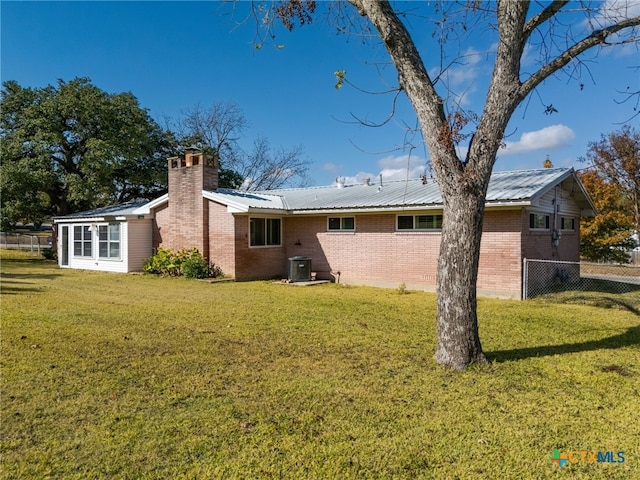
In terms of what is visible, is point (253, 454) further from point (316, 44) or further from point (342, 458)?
point (316, 44)

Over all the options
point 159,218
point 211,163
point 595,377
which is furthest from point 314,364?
point 159,218

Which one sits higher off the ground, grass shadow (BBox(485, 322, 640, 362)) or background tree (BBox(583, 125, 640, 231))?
background tree (BBox(583, 125, 640, 231))

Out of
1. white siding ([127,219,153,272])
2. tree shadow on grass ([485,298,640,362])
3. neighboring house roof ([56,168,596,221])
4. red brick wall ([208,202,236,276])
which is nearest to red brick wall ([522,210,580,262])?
neighboring house roof ([56,168,596,221])

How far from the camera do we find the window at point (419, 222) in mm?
13136

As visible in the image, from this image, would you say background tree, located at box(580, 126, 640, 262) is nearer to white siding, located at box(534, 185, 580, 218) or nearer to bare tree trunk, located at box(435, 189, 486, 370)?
white siding, located at box(534, 185, 580, 218)

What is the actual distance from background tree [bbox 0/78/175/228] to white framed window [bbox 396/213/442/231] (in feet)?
59.6

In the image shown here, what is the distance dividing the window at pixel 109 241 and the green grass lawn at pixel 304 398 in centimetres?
1062

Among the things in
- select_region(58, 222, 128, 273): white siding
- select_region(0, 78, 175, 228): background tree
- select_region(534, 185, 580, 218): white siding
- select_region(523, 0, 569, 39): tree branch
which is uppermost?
select_region(0, 78, 175, 228): background tree

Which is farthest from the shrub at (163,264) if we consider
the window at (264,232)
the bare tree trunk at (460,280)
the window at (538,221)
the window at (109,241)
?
the bare tree trunk at (460,280)

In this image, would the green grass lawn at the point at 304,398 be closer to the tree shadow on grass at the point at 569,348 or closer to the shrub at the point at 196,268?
the tree shadow on grass at the point at 569,348

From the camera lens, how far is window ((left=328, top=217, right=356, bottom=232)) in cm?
1510

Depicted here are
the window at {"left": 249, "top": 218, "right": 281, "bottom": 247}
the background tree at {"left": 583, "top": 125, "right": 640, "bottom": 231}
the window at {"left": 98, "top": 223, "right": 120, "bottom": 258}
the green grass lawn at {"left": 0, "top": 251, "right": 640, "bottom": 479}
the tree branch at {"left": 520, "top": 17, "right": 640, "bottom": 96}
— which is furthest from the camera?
the background tree at {"left": 583, "top": 125, "right": 640, "bottom": 231}

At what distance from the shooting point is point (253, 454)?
3.23 meters

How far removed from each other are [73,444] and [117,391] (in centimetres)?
109
